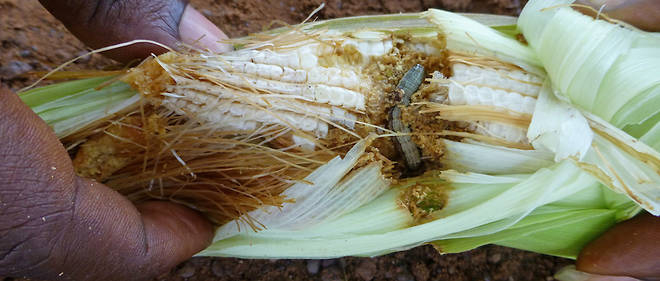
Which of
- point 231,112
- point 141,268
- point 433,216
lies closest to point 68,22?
point 231,112

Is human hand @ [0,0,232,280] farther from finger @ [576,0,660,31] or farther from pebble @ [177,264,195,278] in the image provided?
finger @ [576,0,660,31]

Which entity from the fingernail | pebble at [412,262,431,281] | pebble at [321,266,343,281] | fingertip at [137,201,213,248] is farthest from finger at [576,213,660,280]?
the fingernail

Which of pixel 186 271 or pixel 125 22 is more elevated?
pixel 125 22

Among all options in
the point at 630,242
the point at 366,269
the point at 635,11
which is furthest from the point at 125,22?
the point at 630,242

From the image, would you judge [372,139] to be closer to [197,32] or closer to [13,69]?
[197,32]

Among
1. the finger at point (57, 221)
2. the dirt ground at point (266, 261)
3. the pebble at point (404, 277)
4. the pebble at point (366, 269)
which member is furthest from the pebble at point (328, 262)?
the finger at point (57, 221)

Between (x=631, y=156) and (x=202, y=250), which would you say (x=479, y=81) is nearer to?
(x=631, y=156)

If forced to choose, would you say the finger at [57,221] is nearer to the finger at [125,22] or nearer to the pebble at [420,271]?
the finger at [125,22]
